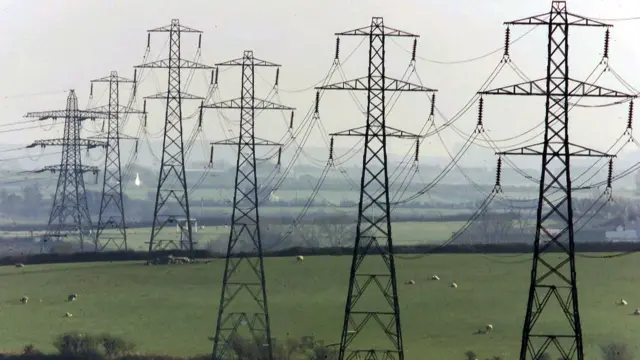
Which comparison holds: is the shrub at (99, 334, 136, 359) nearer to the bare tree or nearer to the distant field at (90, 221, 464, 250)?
the distant field at (90, 221, 464, 250)

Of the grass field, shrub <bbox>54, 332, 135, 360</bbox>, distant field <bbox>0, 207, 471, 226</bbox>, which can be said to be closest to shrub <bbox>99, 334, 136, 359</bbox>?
shrub <bbox>54, 332, 135, 360</bbox>

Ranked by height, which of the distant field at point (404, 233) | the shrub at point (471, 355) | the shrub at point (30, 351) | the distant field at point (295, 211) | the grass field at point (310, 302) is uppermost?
the distant field at point (295, 211)

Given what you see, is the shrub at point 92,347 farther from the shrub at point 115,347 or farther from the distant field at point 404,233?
the distant field at point 404,233

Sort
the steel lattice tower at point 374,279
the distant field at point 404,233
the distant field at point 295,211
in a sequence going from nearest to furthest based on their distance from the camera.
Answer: the steel lattice tower at point 374,279, the distant field at point 404,233, the distant field at point 295,211

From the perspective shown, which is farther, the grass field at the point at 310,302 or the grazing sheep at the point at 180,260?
the grazing sheep at the point at 180,260

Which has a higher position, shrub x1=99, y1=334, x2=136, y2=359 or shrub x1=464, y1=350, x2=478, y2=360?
shrub x1=99, y1=334, x2=136, y2=359

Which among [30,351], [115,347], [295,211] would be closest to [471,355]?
[115,347]

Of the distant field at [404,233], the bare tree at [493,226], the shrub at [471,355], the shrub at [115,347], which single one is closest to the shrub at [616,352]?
the shrub at [471,355]

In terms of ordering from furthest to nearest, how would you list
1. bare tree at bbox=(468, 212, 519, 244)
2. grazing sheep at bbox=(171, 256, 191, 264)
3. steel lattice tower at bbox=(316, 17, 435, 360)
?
1. bare tree at bbox=(468, 212, 519, 244)
2. grazing sheep at bbox=(171, 256, 191, 264)
3. steel lattice tower at bbox=(316, 17, 435, 360)
